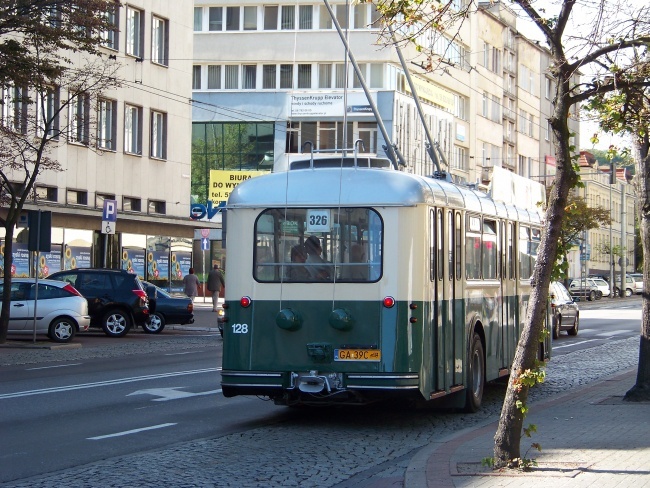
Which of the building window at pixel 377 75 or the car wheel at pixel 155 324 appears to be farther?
the building window at pixel 377 75

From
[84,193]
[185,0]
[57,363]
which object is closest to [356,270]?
[57,363]

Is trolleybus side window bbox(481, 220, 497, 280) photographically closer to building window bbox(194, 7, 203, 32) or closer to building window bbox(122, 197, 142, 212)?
building window bbox(122, 197, 142, 212)

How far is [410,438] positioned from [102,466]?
11.7 feet

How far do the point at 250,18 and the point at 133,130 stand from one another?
74.4 ft

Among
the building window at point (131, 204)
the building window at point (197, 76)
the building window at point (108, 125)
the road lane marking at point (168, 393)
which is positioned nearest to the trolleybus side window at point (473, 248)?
the road lane marking at point (168, 393)

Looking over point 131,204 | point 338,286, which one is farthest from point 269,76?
point 338,286

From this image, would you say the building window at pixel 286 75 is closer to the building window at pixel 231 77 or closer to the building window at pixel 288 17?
the building window at pixel 288 17

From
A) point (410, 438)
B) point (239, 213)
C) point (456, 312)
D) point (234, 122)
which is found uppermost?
point (234, 122)

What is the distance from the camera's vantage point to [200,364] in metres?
21.3

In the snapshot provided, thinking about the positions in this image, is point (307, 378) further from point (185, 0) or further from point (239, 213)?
point (185, 0)

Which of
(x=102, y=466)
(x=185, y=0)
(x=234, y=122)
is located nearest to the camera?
(x=102, y=466)

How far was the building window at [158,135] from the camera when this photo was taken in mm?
44750

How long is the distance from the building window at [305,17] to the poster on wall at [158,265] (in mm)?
21968

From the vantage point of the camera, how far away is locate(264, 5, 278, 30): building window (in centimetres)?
6379
